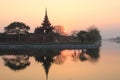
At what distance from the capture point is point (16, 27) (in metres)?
70.1

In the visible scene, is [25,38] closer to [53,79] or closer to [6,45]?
[6,45]

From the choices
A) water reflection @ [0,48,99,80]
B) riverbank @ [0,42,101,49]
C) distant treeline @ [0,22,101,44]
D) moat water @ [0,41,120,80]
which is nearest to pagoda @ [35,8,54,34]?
distant treeline @ [0,22,101,44]

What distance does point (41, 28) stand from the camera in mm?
70375

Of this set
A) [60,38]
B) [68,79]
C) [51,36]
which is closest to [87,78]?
[68,79]

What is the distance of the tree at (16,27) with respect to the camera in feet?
229

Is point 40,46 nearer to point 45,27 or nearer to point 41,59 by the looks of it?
point 45,27

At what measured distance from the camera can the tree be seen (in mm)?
69750

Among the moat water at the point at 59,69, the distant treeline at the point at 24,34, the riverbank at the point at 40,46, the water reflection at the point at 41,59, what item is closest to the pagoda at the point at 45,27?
the distant treeline at the point at 24,34

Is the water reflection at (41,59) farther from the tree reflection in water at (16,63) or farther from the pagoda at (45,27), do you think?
the pagoda at (45,27)

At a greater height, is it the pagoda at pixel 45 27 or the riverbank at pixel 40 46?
the pagoda at pixel 45 27

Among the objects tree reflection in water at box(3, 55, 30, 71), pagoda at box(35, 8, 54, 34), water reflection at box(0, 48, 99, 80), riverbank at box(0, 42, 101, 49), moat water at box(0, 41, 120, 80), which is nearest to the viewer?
moat water at box(0, 41, 120, 80)

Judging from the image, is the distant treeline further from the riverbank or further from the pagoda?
the riverbank

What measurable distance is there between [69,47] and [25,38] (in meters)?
10.8

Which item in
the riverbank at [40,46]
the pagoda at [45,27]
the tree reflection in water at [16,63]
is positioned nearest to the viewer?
the tree reflection in water at [16,63]
